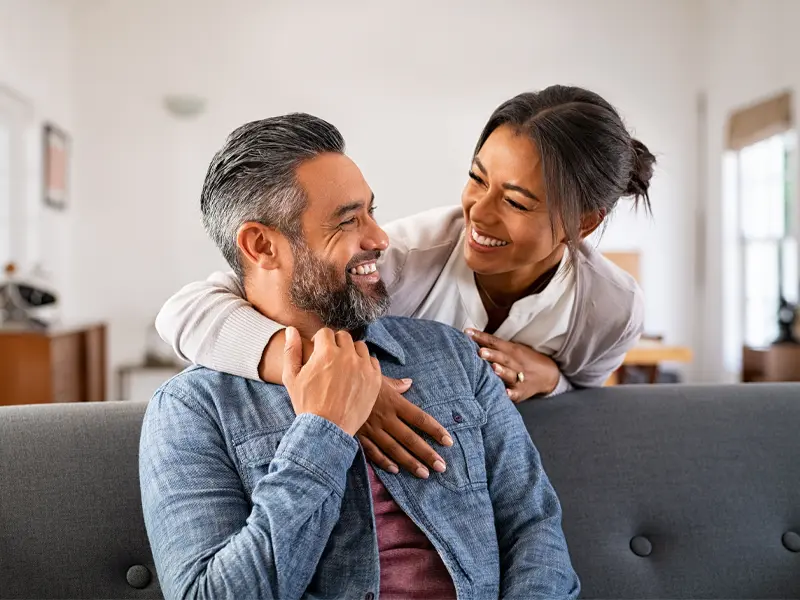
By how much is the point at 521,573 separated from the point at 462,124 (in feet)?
18.8

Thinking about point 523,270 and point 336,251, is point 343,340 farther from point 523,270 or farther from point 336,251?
point 523,270

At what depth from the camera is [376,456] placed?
140 centimetres

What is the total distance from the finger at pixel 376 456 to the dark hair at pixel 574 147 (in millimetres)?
556

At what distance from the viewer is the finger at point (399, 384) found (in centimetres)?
145

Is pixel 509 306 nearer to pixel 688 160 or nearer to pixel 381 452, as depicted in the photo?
pixel 381 452

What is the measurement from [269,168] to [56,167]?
5010mm

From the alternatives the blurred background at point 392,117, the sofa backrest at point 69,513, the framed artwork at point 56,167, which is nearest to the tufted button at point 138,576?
the sofa backrest at point 69,513

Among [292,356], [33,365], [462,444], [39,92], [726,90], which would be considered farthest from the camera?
[726,90]

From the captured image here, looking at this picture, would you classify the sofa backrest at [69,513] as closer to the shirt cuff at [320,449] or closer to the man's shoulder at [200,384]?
the man's shoulder at [200,384]

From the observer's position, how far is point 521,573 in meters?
1.38

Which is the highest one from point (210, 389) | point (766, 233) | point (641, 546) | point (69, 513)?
point (766, 233)

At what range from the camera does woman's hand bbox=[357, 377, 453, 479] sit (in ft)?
4.58

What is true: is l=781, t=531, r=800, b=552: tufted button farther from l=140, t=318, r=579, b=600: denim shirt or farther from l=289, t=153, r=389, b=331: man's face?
l=289, t=153, r=389, b=331: man's face

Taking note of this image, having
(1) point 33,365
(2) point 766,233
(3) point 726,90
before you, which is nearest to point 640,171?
(1) point 33,365
